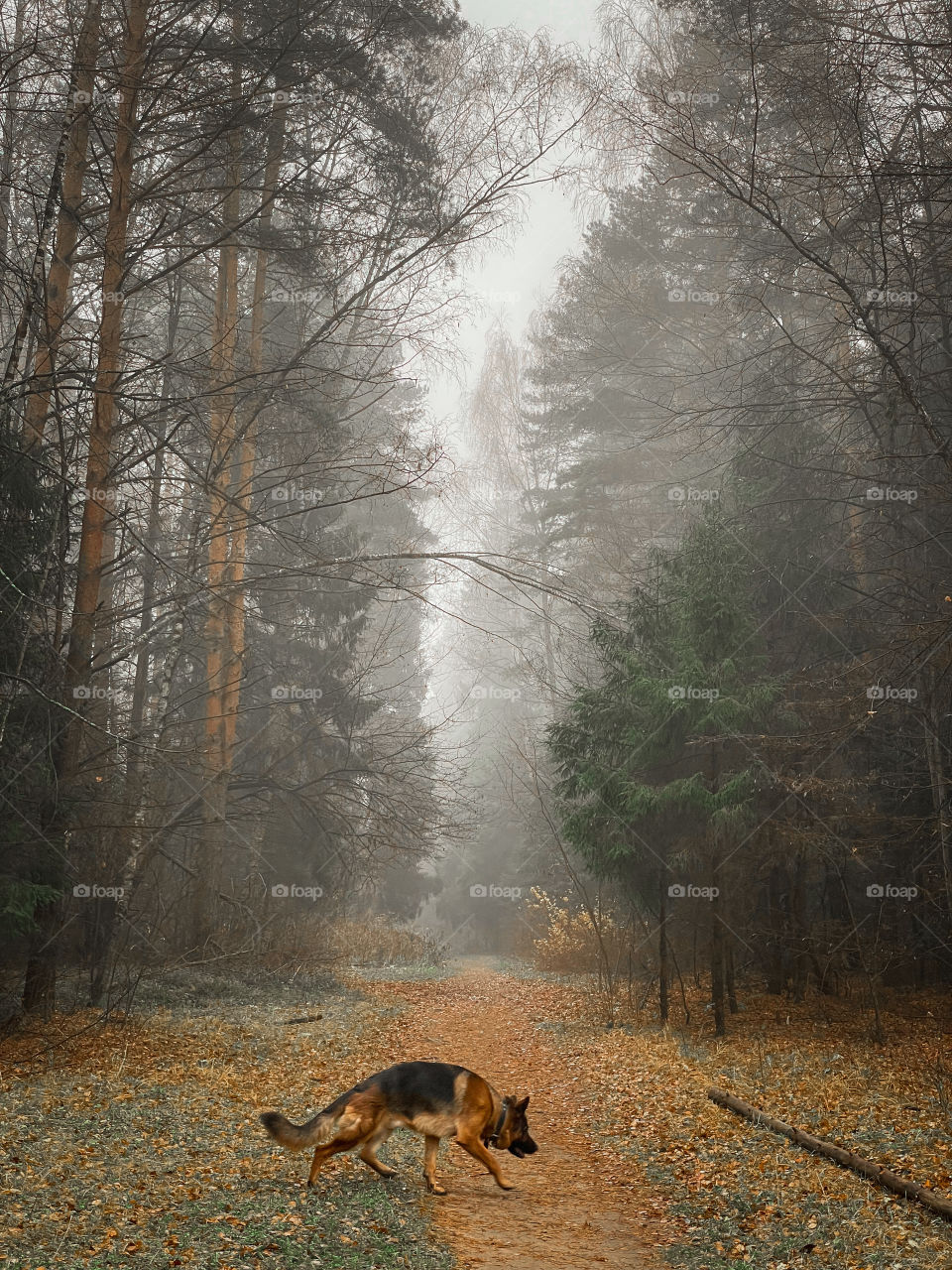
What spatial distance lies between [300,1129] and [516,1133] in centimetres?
164

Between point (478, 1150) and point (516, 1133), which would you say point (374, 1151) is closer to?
point (478, 1150)

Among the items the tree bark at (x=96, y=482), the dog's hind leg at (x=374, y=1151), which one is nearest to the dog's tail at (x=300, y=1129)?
the dog's hind leg at (x=374, y=1151)

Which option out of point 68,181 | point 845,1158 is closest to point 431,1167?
point 845,1158

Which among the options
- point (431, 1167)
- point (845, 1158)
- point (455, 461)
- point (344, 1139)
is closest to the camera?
point (344, 1139)

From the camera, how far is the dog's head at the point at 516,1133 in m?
Answer: 6.42

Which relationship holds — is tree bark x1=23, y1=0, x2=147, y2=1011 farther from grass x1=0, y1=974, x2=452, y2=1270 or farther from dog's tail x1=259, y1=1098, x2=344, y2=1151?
A: dog's tail x1=259, y1=1098, x2=344, y2=1151

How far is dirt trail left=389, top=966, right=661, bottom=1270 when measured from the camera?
545 centimetres

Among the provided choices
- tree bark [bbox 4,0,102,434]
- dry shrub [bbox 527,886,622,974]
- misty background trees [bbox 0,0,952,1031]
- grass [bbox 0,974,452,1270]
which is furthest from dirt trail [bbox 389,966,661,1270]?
dry shrub [bbox 527,886,622,974]

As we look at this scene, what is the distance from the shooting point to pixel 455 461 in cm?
1429

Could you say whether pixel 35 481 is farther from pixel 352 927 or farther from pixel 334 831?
pixel 352 927

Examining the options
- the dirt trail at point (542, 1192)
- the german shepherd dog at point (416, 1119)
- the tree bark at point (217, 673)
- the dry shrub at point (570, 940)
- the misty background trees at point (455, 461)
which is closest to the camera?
the dirt trail at point (542, 1192)

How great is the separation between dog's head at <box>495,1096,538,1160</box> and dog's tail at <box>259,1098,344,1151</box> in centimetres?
128

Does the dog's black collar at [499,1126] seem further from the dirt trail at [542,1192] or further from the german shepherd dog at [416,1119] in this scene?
the dirt trail at [542,1192]

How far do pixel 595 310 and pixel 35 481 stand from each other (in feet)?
50.9
